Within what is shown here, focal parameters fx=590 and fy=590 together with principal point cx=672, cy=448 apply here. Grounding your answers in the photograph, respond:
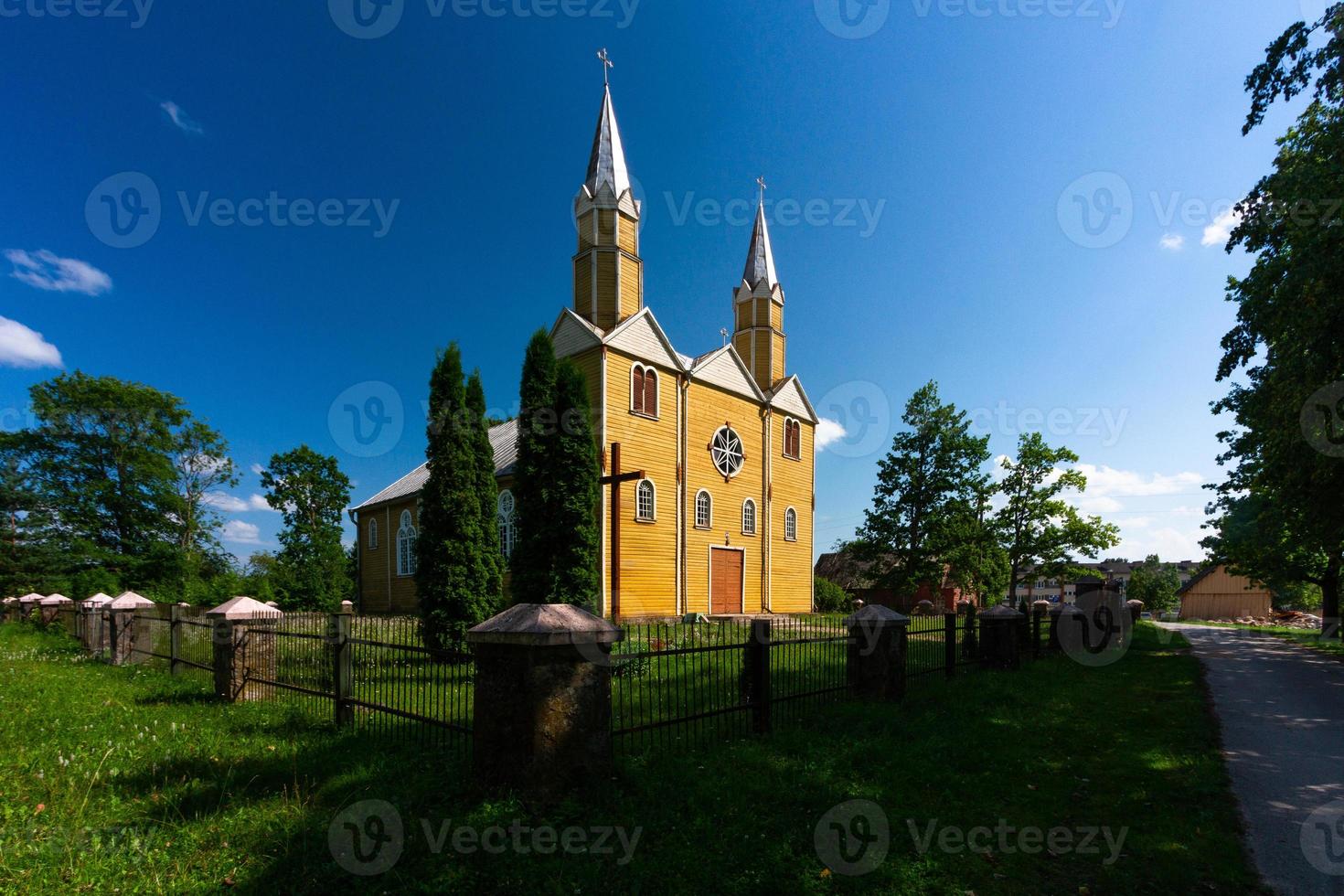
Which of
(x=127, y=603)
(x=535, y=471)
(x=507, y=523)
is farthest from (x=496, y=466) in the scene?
(x=127, y=603)

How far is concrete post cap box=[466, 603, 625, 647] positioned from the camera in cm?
410

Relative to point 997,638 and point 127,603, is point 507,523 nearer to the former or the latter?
point 127,603

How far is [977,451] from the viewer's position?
95.5 ft

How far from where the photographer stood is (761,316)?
26.6m

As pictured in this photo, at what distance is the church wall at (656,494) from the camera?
19141mm

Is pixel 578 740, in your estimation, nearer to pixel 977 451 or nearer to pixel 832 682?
pixel 832 682

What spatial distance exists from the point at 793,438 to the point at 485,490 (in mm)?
16030

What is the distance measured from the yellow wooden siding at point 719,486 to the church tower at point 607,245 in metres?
4.25

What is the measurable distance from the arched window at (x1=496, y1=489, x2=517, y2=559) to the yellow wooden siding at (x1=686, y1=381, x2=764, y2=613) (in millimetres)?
6513

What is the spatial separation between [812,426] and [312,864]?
26325mm

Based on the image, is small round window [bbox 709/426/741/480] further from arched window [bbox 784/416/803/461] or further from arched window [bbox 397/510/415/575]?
arched window [bbox 397/510/415/575]

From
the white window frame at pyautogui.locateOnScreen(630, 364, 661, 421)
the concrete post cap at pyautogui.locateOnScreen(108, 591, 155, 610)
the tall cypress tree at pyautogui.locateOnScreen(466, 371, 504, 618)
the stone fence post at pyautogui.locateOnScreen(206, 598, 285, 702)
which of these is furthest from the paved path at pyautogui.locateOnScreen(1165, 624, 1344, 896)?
the concrete post cap at pyautogui.locateOnScreen(108, 591, 155, 610)

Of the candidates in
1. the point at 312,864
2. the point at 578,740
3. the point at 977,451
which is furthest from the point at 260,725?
the point at 977,451

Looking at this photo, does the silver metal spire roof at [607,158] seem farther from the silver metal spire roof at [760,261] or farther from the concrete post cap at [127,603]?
the concrete post cap at [127,603]
